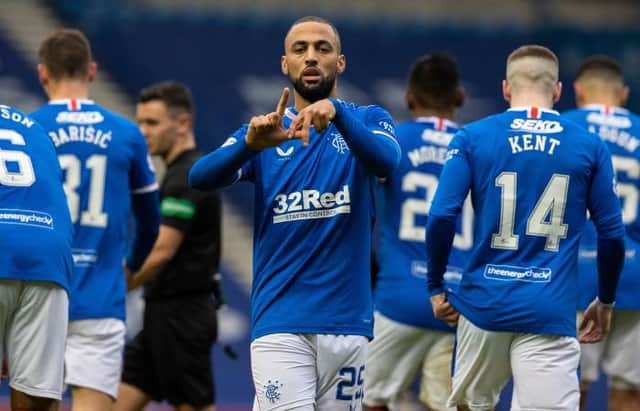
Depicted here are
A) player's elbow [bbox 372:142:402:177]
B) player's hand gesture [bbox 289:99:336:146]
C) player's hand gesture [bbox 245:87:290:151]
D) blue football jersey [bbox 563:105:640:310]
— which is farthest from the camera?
blue football jersey [bbox 563:105:640:310]

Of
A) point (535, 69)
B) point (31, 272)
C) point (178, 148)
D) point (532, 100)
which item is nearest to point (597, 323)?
point (532, 100)

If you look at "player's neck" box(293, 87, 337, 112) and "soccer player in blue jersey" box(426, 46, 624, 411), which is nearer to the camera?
"player's neck" box(293, 87, 337, 112)

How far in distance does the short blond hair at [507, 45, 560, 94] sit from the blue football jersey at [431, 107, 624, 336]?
0.60 ft

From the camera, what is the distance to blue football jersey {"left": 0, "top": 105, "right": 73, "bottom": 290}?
620 cm

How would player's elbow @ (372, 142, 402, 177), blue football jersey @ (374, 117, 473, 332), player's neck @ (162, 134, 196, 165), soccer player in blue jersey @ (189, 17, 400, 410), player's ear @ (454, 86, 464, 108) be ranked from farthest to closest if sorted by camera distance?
player's neck @ (162, 134, 196, 165) → player's ear @ (454, 86, 464, 108) → blue football jersey @ (374, 117, 473, 332) → soccer player in blue jersey @ (189, 17, 400, 410) → player's elbow @ (372, 142, 402, 177)

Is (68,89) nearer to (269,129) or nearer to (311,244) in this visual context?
(311,244)

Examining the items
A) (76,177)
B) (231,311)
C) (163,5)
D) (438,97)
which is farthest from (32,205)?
(163,5)

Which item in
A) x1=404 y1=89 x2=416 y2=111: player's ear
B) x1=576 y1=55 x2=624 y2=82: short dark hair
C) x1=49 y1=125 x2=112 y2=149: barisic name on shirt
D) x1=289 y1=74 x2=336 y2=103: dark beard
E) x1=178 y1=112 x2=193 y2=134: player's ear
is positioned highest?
x1=576 y1=55 x2=624 y2=82: short dark hair

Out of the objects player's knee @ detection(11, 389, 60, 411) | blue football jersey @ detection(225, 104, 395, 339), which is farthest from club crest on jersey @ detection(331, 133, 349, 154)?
player's knee @ detection(11, 389, 60, 411)

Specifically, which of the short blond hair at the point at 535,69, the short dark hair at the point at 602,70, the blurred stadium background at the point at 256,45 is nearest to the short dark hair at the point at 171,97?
the short dark hair at the point at 602,70

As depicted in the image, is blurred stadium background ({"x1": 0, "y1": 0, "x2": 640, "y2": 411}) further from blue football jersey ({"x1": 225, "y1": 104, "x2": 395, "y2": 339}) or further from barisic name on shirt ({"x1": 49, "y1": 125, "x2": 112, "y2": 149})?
blue football jersey ({"x1": 225, "y1": 104, "x2": 395, "y2": 339})

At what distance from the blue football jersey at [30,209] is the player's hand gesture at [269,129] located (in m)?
1.48

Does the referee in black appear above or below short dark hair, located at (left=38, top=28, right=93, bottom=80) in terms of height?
below

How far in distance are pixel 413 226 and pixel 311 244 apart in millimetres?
2222
